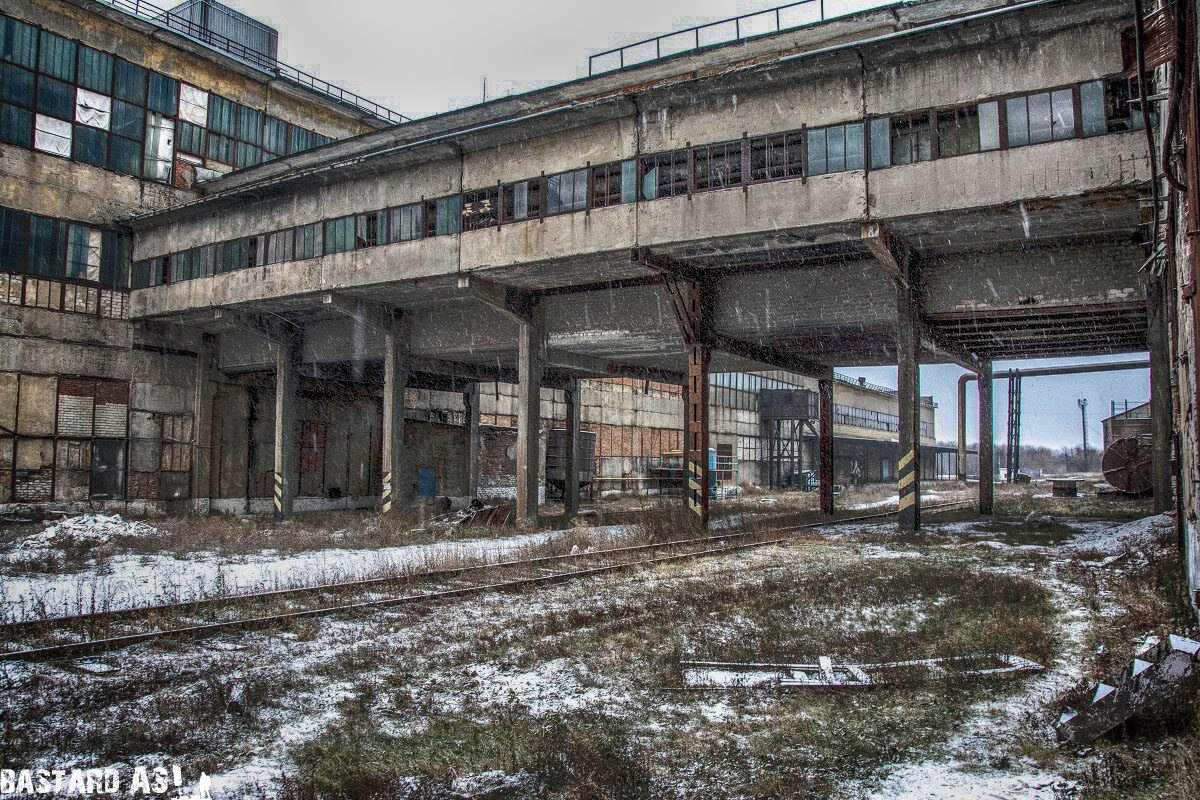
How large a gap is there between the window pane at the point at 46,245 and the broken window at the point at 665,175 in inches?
734

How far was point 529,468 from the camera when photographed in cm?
2109

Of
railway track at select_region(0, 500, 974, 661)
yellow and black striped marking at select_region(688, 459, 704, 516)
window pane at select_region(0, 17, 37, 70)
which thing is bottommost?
railway track at select_region(0, 500, 974, 661)

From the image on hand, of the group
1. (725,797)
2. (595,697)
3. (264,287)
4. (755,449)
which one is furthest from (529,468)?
(755,449)

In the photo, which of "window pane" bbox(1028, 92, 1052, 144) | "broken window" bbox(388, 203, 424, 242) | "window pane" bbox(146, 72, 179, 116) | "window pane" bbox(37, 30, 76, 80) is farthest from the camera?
"window pane" bbox(146, 72, 179, 116)

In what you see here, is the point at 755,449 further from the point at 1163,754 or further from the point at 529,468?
the point at 1163,754

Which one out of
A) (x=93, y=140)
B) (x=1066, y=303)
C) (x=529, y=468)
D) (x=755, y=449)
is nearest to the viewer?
(x=1066, y=303)

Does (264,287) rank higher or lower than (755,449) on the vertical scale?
higher

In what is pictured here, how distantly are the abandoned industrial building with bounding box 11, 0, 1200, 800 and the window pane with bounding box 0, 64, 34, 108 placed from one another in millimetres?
260

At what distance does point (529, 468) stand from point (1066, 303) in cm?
1344

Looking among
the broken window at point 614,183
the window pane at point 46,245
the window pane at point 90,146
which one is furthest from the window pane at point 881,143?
the window pane at point 46,245

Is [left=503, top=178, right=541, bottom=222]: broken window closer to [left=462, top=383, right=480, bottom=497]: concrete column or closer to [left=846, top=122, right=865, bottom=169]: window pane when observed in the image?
[left=846, top=122, right=865, bottom=169]: window pane

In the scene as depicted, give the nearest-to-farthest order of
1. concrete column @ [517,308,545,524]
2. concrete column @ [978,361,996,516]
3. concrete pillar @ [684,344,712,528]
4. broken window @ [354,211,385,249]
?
1. concrete pillar @ [684,344,712,528]
2. broken window @ [354,211,385,249]
3. concrete column @ [517,308,545,524]
4. concrete column @ [978,361,996,516]

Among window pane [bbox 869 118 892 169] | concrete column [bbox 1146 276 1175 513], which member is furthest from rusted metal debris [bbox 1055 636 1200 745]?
concrete column [bbox 1146 276 1175 513]

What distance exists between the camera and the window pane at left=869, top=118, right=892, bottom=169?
14.7 m
